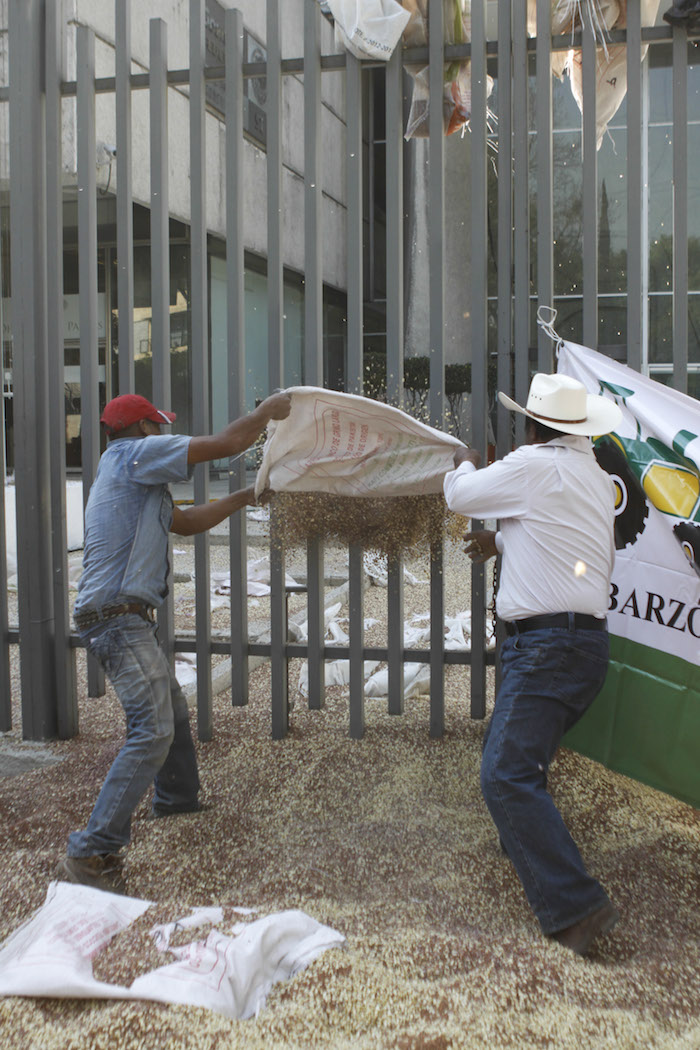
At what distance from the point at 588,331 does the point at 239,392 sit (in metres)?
1.76

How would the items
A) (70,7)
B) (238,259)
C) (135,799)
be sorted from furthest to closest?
(70,7) < (238,259) < (135,799)

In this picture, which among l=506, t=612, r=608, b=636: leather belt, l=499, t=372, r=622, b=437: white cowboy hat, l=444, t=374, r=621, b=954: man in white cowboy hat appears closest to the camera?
l=444, t=374, r=621, b=954: man in white cowboy hat

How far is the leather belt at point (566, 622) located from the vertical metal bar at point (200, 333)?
1941 mm

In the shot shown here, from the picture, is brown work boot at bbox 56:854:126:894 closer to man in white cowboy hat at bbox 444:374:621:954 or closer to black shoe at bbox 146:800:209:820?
black shoe at bbox 146:800:209:820

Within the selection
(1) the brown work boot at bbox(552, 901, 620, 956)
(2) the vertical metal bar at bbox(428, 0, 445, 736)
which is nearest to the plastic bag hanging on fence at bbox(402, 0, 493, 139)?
(2) the vertical metal bar at bbox(428, 0, 445, 736)

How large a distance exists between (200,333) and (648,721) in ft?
9.53

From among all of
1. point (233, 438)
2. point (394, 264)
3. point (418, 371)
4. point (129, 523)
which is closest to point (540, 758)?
point (233, 438)

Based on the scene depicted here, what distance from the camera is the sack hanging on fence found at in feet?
13.5

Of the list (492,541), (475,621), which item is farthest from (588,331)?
(475,621)

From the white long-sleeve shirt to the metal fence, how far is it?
3.75 feet

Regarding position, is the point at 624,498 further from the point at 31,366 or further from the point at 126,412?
the point at 31,366

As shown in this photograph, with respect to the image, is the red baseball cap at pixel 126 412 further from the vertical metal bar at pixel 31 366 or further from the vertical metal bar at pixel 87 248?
the vertical metal bar at pixel 31 366

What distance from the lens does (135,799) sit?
3.37 m

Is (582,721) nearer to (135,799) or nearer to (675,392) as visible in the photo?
(675,392)
